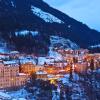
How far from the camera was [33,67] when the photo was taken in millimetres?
40062

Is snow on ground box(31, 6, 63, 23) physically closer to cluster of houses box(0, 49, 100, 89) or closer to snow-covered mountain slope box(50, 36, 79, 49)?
snow-covered mountain slope box(50, 36, 79, 49)

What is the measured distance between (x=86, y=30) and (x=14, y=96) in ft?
217

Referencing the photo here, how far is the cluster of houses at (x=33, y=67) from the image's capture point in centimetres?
3260

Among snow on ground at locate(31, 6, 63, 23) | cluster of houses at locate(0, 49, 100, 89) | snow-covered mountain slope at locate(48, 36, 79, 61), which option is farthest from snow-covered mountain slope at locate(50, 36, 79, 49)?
snow on ground at locate(31, 6, 63, 23)

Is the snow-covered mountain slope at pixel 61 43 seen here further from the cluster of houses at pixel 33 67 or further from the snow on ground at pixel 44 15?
the snow on ground at pixel 44 15

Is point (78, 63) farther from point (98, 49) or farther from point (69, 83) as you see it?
point (98, 49)

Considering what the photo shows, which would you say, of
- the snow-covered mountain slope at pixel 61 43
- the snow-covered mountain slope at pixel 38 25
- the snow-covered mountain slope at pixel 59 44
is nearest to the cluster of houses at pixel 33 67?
the snow-covered mountain slope at pixel 59 44

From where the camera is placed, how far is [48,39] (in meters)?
62.8

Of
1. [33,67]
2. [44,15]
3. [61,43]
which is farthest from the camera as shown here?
[44,15]

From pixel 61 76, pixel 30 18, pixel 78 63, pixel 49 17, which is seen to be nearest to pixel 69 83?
pixel 61 76

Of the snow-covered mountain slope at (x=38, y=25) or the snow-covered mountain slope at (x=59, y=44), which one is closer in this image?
the snow-covered mountain slope at (x=59, y=44)

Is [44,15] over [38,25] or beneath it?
over

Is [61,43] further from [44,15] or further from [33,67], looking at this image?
[33,67]

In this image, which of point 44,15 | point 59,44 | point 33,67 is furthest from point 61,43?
point 33,67
